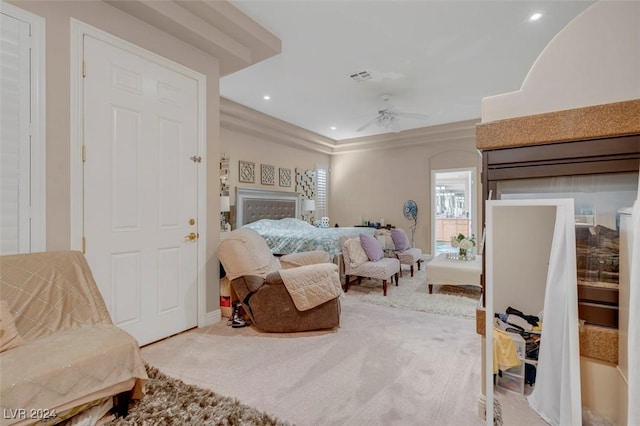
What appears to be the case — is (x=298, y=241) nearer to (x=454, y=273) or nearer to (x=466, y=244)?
(x=454, y=273)

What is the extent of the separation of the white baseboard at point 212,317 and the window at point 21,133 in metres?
1.49

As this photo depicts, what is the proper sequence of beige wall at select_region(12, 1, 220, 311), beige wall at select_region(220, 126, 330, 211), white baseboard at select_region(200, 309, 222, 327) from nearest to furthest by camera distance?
beige wall at select_region(12, 1, 220, 311) < white baseboard at select_region(200, 309, 222, 327) < beige wall at select_region(220, 126, 330, 211)

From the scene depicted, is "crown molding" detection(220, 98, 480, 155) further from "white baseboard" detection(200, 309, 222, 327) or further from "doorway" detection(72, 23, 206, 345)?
"white baseboard" detection(200, 309, 222, 327)

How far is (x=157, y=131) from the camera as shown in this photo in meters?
2.57

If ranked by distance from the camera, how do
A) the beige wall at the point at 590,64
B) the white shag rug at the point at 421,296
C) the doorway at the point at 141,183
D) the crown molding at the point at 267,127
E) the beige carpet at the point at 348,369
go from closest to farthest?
the beige wall at the point at 590,64 < the beige carpet at the point at 348,369 < the doorway at the point at 141,183 < the white shag rug at the point at 421,296 < the crown molding at the point at 267,127

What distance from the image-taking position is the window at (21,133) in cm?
179

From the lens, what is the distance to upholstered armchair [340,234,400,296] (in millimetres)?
3932

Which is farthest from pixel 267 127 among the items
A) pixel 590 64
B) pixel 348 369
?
pixel 590 64

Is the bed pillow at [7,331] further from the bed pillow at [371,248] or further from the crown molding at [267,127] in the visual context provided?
the crown molding at [267,127]

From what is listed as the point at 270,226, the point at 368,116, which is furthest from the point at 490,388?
the point at 368,116

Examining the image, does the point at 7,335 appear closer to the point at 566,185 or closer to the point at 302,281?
the point at 302,281

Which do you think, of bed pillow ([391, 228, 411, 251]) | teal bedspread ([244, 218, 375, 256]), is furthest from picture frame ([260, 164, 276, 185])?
bed pillow ([391, 228, 411, 251])

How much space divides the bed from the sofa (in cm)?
263

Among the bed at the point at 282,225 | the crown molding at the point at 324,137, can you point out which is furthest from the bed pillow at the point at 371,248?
the crown molding at the point at 324,137
